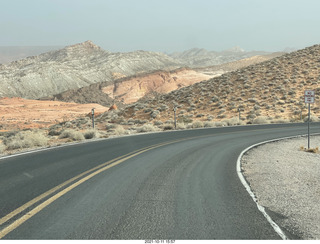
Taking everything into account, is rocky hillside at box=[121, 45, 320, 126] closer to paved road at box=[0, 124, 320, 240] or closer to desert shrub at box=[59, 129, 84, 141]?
desert shrub at box=[59, 129, 84, 141]

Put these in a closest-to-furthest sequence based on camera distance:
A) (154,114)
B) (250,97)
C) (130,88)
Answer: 1. (154,114)
2. (250,97)
3. (130,88)

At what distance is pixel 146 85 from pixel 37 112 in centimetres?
4220

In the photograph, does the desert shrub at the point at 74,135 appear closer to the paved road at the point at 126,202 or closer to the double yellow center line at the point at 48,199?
the paved road at the point at 126,202

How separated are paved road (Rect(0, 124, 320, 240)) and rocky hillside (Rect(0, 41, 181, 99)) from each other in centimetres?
8548

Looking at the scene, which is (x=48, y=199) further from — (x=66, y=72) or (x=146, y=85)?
(x=66, y=72)

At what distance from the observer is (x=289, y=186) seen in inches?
293

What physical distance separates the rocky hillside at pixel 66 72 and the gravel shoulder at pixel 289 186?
282 ft

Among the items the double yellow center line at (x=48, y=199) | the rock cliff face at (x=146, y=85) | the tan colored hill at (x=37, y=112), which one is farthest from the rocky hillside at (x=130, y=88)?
the double yellow center line at (x=48, y=199)

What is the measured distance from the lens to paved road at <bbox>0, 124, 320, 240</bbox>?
14.4ft

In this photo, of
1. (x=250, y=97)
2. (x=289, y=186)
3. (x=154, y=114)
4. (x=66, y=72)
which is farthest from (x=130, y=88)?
(x=289, y=186)

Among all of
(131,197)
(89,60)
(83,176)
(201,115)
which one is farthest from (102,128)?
(89,60)

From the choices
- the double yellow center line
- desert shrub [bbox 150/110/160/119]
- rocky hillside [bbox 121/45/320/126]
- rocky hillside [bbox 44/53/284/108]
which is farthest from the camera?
rocky hillside [bbox 44/53/284/108]

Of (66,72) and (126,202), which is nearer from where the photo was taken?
(126,202)

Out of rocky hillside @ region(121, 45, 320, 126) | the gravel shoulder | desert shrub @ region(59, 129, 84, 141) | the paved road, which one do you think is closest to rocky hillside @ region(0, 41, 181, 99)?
rocky hillside @ region(121, 45, 320, 126)
